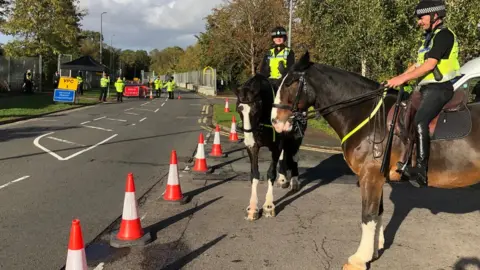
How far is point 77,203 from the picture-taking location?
6590 mm

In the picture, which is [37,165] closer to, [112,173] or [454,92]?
[112,173]

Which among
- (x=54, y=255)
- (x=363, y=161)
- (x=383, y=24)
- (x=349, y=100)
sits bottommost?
(x=54, y=255)

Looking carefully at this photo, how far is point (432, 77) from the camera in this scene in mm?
4332

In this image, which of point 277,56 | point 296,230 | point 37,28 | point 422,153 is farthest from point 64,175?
point 37,28

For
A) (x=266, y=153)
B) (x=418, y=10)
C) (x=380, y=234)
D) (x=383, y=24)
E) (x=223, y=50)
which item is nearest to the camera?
(x=418, y=10)

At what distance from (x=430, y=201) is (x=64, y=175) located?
7038 mm

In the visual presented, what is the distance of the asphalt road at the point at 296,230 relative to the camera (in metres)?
4.65

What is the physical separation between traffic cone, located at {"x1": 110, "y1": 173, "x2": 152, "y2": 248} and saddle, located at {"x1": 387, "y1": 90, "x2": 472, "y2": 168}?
10.4 feet

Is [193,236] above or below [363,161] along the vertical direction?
below

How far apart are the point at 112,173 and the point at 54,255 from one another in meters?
4.12

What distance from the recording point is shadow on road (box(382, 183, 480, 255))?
6.50 m

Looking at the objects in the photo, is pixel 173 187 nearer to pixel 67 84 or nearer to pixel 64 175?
pixel 64 175

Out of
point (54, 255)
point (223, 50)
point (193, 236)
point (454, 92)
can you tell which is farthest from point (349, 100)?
point (223, 50)

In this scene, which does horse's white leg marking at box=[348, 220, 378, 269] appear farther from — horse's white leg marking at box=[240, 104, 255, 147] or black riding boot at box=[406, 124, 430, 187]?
horse's white leg marking at box=[240, 104, 255, 147]
